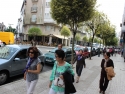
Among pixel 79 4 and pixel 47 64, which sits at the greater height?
pixel 79 4

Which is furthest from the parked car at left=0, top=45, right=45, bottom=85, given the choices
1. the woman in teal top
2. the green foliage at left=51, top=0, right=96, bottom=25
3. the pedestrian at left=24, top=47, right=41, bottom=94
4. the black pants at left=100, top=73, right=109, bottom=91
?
the green foliage at left=51, top=0, right=96, bottom=25

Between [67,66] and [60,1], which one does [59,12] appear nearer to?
[60,1]

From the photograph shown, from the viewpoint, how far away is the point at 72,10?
40.6 ft

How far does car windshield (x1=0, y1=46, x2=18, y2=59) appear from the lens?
820 centimetres

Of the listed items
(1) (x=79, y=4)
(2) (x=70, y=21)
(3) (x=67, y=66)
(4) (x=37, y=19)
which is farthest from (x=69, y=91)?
(4) (x=37, y=19)

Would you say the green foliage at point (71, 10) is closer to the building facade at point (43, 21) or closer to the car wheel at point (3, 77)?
the car wheel at point (3, 77)

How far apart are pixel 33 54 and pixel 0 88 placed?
2.86 metres

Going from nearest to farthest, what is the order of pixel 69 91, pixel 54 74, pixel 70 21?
pixel 69 91 < pixel 54 74 < pixel 70 21

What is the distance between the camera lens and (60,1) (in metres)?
12.5

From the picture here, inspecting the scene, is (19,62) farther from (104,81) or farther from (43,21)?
(43,21)

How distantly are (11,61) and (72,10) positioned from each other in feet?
19.9

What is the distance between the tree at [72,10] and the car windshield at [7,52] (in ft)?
16.5

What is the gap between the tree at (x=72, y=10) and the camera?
12.3 meters

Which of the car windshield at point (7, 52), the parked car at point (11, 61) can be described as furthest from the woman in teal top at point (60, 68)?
the car windshield at point (7, 52)
